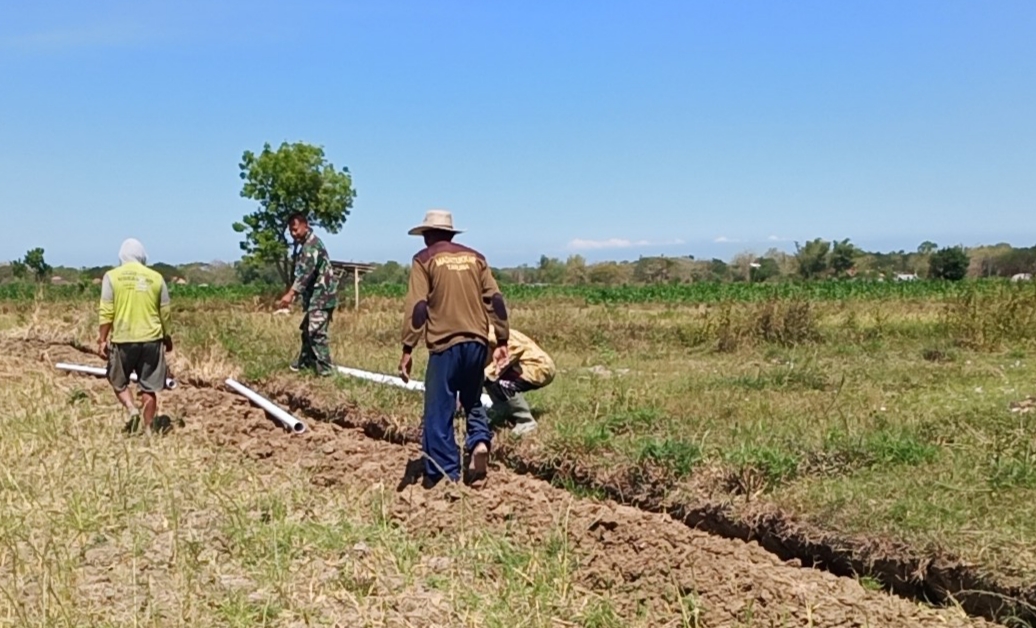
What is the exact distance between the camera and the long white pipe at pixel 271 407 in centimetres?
892

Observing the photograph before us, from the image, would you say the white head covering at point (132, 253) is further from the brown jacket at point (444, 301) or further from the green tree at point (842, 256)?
the green tree at point (842, 256)

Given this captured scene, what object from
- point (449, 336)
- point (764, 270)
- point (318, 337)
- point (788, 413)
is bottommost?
point (788, 413)

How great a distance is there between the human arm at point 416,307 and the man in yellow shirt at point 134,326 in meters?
3.22

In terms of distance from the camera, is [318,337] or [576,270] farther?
[576,270]

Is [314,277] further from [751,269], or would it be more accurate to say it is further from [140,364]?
[751,269]

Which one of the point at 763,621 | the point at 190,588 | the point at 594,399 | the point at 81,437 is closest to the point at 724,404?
the point at 594,399

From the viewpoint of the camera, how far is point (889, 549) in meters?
5.17

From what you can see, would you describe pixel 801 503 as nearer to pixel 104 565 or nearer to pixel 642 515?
pixel 642 515

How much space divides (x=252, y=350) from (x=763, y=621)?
963cm

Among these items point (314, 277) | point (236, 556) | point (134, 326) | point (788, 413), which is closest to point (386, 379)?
point (314, 277)

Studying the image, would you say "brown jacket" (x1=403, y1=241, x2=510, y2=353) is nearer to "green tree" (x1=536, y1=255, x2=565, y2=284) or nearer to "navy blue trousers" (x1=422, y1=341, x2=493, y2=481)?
"navy blue trousers" (x1=422, y1=341, x2=493, y2=481)

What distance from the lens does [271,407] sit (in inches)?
376

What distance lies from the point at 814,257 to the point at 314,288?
58.3 metres

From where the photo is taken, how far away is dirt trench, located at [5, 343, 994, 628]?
15.5 ft
